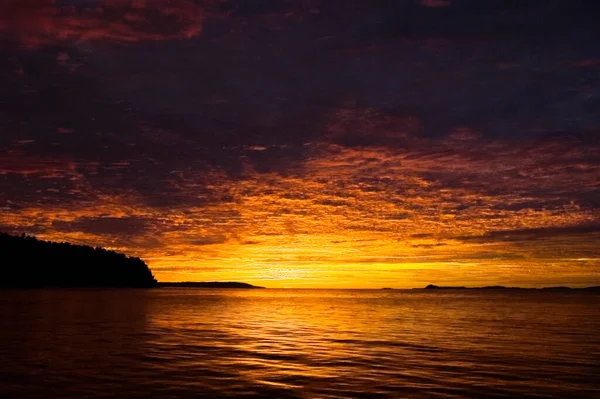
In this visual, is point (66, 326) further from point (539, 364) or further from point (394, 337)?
point (539, 364)

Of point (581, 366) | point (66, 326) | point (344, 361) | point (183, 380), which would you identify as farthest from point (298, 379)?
point (66, 326)

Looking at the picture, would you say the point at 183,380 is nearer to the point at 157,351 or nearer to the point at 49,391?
the point at 49,391

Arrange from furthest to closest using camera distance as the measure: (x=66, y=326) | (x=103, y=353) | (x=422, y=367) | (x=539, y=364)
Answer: (x=66, y=326)
(x=103, y=353)
(x=539, y=364)
(x=422, y=367)

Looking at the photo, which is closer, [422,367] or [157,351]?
[422,367]

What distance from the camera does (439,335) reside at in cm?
4197

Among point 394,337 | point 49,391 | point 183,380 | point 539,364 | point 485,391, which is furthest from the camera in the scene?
point 394,337

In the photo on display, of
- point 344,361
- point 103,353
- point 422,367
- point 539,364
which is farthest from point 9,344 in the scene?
point 539,364

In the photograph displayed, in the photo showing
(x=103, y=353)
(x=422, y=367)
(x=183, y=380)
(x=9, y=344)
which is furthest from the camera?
(x=9, y=344)

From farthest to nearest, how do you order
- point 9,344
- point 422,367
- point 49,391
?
1. point 9,344
2. point 422,367
3. point 49,391

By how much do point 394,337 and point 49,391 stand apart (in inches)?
1039

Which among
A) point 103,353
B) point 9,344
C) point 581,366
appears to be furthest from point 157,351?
point 581,366

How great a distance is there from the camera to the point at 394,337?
132 feet

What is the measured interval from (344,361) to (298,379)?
19.7ft

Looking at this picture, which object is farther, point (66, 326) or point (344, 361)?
point (66, 326)
